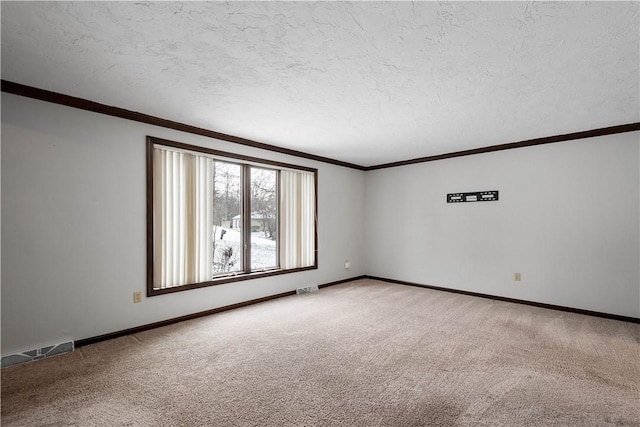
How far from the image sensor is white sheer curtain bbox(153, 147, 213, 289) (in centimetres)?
361

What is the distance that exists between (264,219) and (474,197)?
140 inches

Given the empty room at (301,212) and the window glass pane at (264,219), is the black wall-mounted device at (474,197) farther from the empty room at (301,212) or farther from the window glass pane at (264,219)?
the window glass pane at (264,219)

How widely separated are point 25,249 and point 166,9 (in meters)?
2.52

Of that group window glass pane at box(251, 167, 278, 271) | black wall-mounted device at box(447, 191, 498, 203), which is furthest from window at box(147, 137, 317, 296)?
black wall-mounted device at box(447, 191, 498, 203)

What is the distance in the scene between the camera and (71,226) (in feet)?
9.65

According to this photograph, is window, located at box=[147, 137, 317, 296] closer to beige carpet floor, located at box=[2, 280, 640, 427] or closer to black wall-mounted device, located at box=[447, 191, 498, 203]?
Result: beige carpet floor, located at box=[2, 280, 640, 427]

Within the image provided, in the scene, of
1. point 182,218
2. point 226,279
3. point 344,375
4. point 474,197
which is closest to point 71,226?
point 182,218

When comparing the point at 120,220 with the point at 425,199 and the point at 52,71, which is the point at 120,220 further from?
the point at 425,199

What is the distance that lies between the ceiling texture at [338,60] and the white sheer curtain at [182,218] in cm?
58

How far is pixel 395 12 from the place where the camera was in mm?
1734

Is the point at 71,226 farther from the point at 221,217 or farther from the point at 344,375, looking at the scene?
the point at 344,375

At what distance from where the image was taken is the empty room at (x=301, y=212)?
1.93m

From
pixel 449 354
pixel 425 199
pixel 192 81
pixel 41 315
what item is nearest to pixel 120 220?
pixel 41 315

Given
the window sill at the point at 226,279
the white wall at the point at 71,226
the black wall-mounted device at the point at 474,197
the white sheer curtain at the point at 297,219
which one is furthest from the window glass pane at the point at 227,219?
the black wall-mounted device at the point at 474,197
